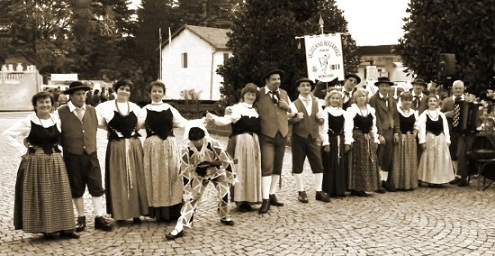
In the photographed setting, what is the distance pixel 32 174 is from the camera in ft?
20.1

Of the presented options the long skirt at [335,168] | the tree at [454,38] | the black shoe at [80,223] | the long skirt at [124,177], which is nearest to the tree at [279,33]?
the tree at [454,38]

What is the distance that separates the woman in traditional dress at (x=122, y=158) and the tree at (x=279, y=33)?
8574 mm

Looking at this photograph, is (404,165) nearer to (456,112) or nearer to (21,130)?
(456,112)

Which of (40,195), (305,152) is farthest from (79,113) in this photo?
(305,152)

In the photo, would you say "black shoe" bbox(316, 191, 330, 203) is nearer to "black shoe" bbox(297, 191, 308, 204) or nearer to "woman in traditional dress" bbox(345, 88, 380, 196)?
"black shoe" bbox(297, 191, 308, 204)

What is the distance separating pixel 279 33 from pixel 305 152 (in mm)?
7345

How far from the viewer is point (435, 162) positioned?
959 centimetres

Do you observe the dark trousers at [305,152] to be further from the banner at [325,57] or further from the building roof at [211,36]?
the building roof at [211,36]

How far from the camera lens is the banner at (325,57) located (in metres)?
12.8

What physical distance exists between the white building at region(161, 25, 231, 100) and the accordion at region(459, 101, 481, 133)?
29.5m

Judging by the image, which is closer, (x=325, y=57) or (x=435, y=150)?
(x=435, y=150)

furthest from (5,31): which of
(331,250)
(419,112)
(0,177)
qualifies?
(331,250)

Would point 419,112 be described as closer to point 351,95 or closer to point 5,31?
point 351,95

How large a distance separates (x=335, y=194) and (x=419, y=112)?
2.63 metres
